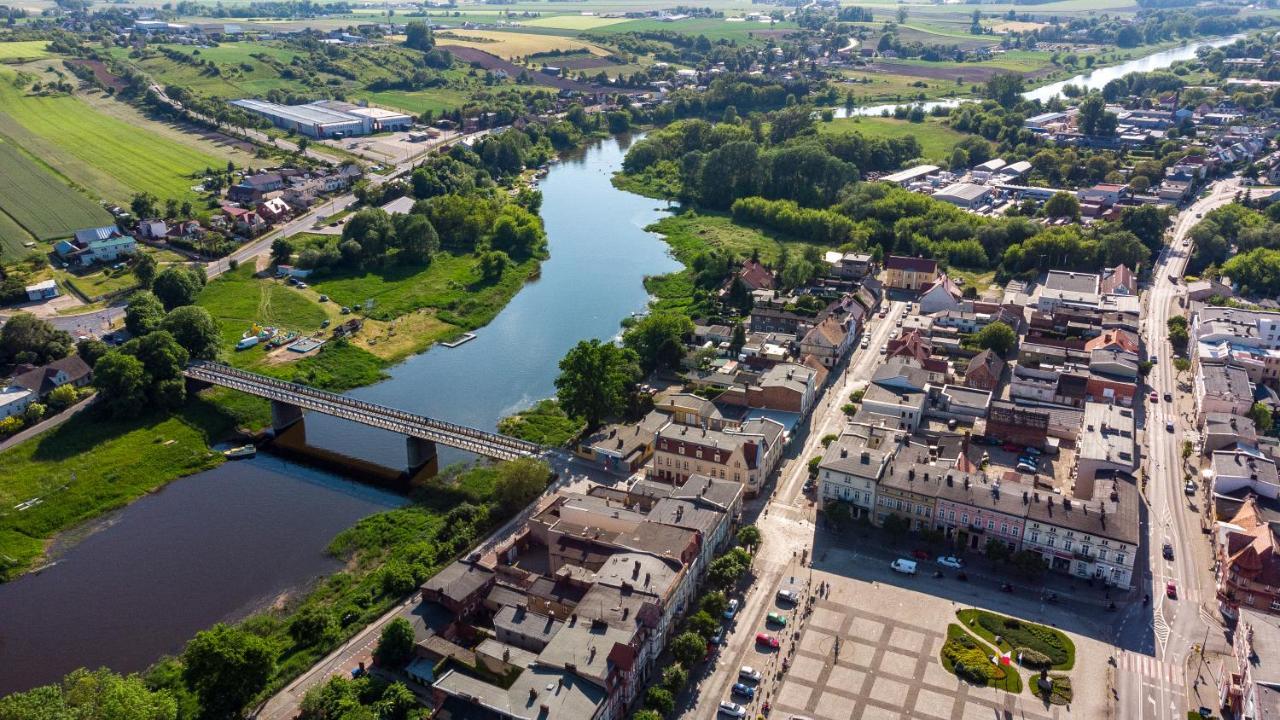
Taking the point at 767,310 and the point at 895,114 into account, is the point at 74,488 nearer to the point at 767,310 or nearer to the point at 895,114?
the point at 767,310

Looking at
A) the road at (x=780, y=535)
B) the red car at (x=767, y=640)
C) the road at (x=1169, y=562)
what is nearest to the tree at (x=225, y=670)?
the road at (x=780, y=535)

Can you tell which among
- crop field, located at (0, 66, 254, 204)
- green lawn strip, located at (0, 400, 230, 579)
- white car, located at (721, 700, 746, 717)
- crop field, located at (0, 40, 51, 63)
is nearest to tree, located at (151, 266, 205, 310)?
green lawn strip, located at (0, 400, 230, 579)

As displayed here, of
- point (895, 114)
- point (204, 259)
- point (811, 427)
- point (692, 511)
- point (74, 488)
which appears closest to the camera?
point (692, 511)

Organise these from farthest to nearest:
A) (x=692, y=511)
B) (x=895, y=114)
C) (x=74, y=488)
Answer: (x=895, y=114) → (x=74, y=488) → (x=692, y=511)

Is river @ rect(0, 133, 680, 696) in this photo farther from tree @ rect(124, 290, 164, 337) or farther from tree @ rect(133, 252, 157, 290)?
tree @ rect(133, 252, 157, 290)

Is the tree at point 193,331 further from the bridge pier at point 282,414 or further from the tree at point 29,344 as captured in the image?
the bridge pier at point 282,414

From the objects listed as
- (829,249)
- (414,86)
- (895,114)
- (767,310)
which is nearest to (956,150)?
(895,114)

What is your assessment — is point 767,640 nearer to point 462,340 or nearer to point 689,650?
point 689,650
